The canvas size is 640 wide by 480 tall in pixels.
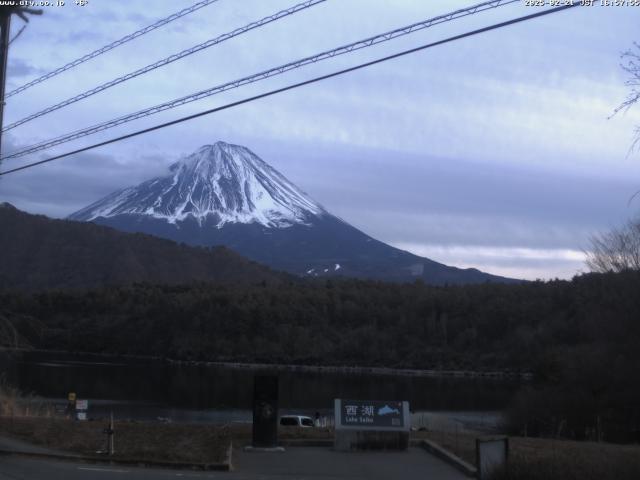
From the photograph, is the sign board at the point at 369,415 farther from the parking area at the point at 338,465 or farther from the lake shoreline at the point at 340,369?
the lake shoreline at the point at 340,369

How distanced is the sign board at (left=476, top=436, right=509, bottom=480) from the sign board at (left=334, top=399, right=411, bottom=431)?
5911 mm

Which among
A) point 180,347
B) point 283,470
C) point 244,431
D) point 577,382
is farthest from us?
point 180,347

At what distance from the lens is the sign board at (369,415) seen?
730 inches

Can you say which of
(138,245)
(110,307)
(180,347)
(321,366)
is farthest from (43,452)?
(138,245)

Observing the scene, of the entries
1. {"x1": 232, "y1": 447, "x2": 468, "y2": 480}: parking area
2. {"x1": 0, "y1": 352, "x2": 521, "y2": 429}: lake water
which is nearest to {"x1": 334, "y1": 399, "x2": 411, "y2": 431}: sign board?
{"x1": 232, "y1": 447, "x2": 468, "y2": 480}: parking area

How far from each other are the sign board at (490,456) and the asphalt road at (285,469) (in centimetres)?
275

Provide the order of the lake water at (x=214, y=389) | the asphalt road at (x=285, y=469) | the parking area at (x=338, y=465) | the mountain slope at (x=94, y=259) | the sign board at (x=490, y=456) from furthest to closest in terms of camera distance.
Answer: the mountain slope at (x=94, y=259) < the lake water at (x=214, y=389) < the parking area at (x=338, y=465) < the asphalt road at (x=285, y=469) < the sign board at (x=490, y=456)

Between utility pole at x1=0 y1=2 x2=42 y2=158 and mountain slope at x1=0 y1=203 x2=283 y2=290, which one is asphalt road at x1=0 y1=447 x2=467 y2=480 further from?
mountain slope at x1=0 y1=203 x2=283 y2=290

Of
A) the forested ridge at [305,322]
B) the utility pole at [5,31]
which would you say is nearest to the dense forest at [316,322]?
the forested ridge at [305,322]

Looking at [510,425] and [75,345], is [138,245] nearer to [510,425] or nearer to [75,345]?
[75,345]

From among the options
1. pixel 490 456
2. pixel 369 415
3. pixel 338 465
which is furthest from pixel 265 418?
pixel 490 456

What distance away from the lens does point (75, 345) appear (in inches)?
4405

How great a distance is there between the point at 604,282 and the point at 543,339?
4206 cm

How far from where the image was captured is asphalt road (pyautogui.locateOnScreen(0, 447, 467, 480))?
1474 centimetres
